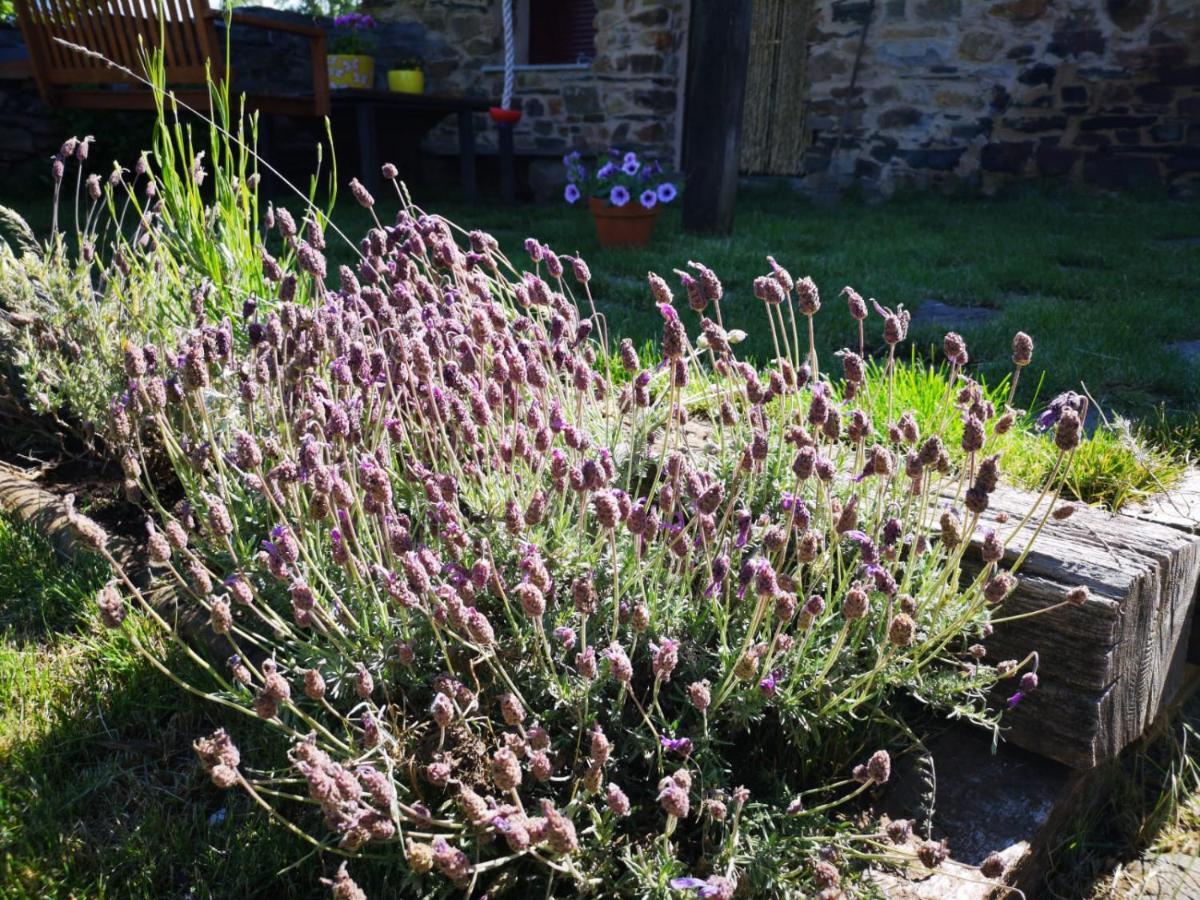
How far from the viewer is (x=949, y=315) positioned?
4648mm

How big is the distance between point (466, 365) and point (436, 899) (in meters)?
1.09

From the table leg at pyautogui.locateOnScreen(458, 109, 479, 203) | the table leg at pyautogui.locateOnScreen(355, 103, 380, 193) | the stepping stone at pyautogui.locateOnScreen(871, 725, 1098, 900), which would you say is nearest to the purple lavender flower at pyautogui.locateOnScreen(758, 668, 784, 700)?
the stepping stone at pyautogui.locateOnScreen(871, 725, 1098, 900)

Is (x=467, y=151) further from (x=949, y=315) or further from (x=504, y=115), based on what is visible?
(x=949, y=315)

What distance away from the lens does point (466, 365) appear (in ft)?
7.10

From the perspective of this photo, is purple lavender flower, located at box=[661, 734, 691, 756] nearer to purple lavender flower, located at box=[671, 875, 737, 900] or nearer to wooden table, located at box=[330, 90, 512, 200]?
purple lavender flower, located at box=[671, 875, 737, 900]

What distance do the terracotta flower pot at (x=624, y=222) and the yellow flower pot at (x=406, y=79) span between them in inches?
197

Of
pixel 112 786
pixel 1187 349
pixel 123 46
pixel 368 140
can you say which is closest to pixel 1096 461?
pixel 1187 349

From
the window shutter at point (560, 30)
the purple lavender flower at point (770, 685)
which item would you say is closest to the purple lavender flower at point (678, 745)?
the purple lavender flower at point (770, 685)

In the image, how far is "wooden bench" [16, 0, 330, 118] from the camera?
605 centimetres

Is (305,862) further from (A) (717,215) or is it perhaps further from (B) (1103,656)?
(A) (717,215)

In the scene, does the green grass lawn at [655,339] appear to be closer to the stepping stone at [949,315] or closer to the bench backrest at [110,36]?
the stepping stone at [949,315]

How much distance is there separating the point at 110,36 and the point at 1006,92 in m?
6.74

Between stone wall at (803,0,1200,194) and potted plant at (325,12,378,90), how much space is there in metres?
4.56

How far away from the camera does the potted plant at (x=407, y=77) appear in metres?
10.3
